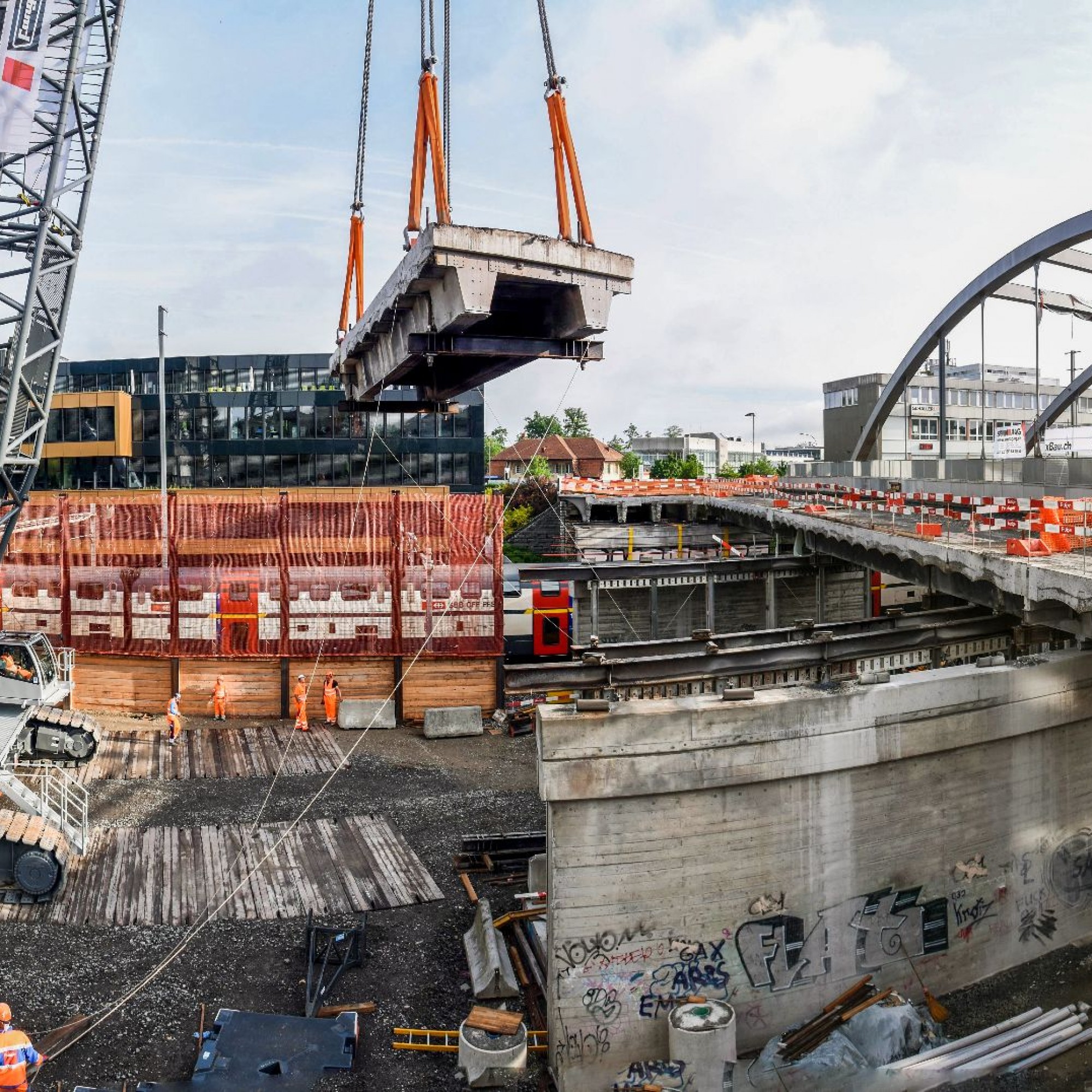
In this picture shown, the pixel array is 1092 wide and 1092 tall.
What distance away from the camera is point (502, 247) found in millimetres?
13375

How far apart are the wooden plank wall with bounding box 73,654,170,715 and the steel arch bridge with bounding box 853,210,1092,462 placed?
30.0 meters

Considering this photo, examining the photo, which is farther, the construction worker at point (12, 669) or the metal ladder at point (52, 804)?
the construction worker at point (12, 669)

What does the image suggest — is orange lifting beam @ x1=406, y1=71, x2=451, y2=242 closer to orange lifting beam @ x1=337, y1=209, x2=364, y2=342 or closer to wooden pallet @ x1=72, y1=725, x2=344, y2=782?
orange lifting beam @ x1=337, y1=209, x2=364, y2=342

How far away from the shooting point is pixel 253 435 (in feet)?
153

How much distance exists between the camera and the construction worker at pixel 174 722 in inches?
901

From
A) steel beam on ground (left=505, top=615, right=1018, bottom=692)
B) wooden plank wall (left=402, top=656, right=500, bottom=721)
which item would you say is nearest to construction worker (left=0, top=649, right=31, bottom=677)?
wooden plank wall (left=402, top=656, right=500, bottom=721)

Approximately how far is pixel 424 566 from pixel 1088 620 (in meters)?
16.1

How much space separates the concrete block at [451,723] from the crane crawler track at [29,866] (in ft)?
32.5

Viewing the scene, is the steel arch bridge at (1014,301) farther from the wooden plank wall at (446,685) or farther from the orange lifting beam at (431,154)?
the orange lifting beam at (431,154)

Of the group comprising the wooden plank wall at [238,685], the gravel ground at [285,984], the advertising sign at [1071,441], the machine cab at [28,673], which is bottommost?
the gravel ground at [285,984]

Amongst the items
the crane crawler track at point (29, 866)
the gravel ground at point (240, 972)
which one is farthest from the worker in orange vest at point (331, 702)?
the crane crawler track at point (29, 866)

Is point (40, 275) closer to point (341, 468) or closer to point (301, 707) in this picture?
point (301, 707)

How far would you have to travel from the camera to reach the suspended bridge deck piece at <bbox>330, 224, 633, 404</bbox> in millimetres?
13320

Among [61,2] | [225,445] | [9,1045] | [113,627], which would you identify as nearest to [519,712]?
[113,627]
